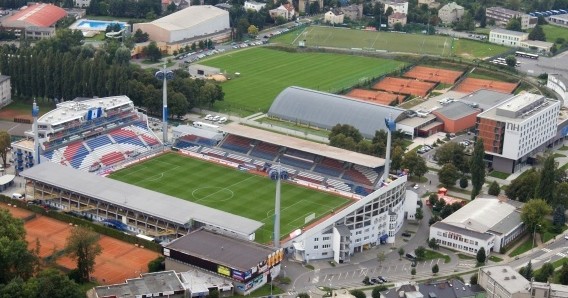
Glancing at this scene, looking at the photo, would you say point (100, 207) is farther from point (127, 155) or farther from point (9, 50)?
point (9, 50)

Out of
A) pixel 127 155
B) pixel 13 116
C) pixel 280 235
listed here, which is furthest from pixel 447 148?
pixel 13 116

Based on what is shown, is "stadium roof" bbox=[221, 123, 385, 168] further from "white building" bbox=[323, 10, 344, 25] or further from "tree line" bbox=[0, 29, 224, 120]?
"white building" bbox=[323, 10, 344, 25]

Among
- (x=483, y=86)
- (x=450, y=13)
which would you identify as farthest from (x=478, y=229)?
(x=450, y=13)

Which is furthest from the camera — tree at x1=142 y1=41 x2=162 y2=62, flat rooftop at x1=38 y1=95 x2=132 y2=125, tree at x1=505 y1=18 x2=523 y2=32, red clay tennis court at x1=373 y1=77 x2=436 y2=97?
tree at x1=505 y1=18 x2=523 y2=32

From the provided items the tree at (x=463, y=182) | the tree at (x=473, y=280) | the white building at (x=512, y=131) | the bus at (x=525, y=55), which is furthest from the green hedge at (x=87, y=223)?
the bus at (x=525, y=55)

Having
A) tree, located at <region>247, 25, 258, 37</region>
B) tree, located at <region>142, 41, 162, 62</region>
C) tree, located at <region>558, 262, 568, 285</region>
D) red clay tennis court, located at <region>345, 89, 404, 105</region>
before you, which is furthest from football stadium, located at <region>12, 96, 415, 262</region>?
tree, located at <region>247, 25, 258, 37</region>

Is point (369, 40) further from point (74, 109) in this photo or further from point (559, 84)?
point (74, 109)

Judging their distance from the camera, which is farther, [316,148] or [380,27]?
[380,27]
